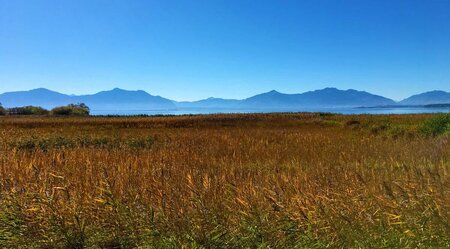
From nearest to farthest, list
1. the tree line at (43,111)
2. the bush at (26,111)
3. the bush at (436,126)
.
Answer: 1. the bush at (436,126)
2. the tree line at (43,111)
3. the bush at (26,111)

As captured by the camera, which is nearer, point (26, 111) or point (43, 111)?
point (26, 111)

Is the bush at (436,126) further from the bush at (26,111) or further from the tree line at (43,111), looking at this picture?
the bush at (26,111)

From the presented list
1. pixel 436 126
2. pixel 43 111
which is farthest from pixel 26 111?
pixel 436 126

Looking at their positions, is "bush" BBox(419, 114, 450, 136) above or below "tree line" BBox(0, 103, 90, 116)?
below

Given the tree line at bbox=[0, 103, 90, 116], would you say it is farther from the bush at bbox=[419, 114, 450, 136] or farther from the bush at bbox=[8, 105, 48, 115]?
the bush at bbox=[419, 114, 450, 136]

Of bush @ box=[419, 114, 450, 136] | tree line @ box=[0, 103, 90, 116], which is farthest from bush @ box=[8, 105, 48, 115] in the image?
bush @ box=[419, 114, 450, 136]

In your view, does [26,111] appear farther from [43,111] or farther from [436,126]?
[436,126]

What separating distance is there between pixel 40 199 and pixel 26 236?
580 mm

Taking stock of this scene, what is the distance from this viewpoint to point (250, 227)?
4645mm

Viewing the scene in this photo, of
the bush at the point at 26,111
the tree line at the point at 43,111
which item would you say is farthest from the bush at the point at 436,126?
the bush at the point at 26,111

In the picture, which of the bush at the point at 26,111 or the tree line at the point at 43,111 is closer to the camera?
the tree line at the point at 43,111

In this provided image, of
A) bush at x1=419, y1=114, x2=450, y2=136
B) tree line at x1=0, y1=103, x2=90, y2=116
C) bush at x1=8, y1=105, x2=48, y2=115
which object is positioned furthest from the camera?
bush at x1=8, y1=105, x2=48, y2=115

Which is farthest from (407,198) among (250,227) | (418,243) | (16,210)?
(16,210)

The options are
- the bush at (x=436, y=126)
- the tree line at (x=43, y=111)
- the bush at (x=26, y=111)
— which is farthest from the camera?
the bush at (x=26, y=111)
